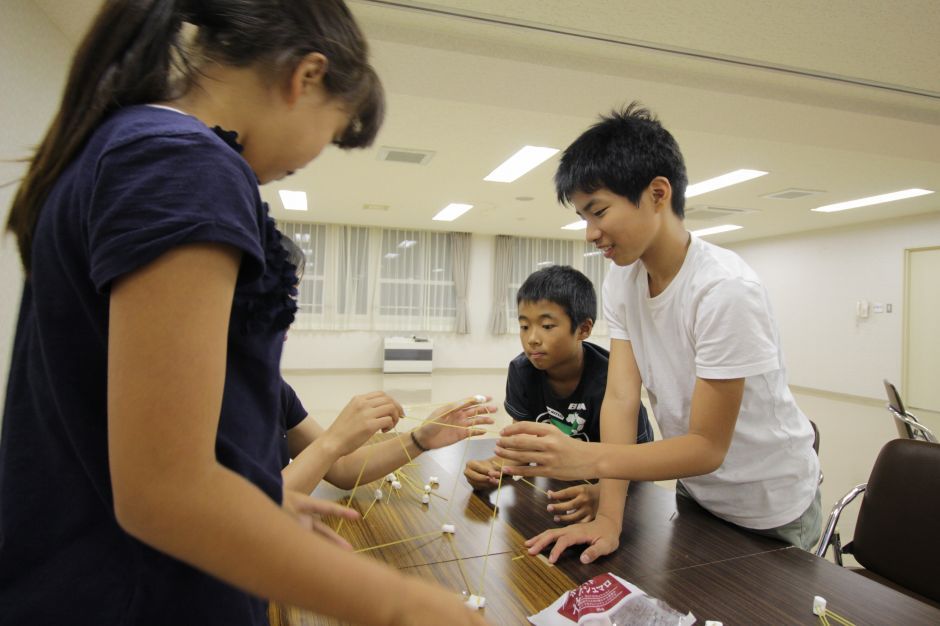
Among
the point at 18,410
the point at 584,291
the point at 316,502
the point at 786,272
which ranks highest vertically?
the point at 786,272

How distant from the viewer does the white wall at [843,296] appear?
7.52 m

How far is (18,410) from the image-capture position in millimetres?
502

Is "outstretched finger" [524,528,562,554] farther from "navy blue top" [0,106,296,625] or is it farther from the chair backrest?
the chair backrest

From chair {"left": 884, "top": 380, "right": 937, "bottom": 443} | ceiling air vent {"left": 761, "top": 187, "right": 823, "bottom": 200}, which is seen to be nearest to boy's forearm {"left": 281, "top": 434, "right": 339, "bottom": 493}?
chair {"left": 884, "top": 380, "right": 937, "bottom": 443}

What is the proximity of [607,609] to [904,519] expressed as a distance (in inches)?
49.9

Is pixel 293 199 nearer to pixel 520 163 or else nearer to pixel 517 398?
pixel 520 163

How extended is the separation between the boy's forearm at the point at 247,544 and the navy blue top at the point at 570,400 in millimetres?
1584

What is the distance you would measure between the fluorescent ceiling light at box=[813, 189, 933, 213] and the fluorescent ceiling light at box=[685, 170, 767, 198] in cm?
218

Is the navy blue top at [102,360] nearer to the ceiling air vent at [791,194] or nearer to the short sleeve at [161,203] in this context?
the short sleeve at [161,203]

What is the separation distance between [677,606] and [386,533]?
26.4 inches

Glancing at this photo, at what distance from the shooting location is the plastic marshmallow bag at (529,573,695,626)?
848mm

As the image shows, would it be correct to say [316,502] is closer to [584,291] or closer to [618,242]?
[618,242]

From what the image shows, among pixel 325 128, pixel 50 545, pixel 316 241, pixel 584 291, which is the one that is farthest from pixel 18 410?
pixel 316 241

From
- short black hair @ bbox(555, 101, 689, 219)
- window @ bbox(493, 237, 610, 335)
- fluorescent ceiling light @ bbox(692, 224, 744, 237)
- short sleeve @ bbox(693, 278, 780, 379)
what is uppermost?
fluorescent ceiling light @ bbox(692, 224, 744, 237)
